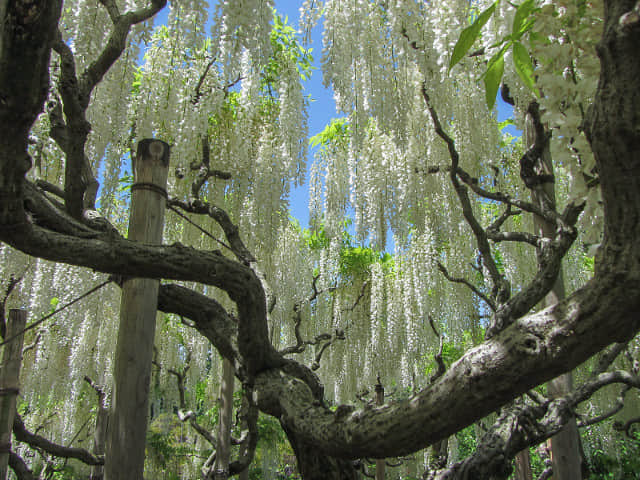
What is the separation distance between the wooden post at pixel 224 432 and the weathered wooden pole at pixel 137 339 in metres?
2.20

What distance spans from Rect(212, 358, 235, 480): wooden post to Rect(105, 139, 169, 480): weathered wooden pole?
220 centimetres

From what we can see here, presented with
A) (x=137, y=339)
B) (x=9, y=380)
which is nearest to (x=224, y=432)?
(x=9, y=380)

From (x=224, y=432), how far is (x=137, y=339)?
2.42 meters

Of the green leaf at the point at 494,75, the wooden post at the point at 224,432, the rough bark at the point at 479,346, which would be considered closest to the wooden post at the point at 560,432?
the rough bark at the point at 479,346

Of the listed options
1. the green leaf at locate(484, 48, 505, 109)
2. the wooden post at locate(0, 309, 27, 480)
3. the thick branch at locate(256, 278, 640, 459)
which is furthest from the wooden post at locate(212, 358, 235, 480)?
the green leaf at locate(484, 48, 505, 109)

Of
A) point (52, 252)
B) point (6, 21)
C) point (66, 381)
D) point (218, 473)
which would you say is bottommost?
point (218, 473)

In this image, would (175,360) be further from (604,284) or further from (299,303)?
(604,284)

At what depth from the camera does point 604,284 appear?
2.94ft

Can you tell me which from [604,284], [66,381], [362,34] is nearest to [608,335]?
[604,284]

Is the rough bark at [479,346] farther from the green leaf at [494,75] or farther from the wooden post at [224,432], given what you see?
the wooden post at [224,432]

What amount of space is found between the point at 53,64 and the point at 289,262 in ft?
11.7

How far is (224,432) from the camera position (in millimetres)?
3969

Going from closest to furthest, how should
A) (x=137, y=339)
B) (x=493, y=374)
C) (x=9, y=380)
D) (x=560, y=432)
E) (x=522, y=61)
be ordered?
1. (x=522, y=61)
2. (x=493, y=374)
3. (x=137, y=339)
4. (x=560, y=432)
5. (x=9, y=380)

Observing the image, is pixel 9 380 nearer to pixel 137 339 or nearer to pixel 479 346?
pixel 137 339
